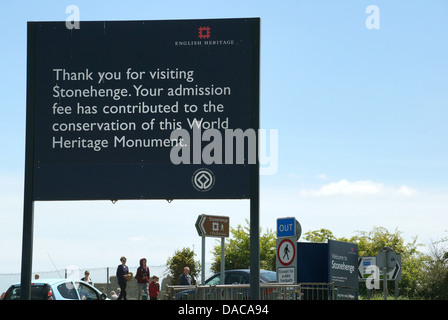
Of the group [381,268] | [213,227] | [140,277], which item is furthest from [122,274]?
[381,268]

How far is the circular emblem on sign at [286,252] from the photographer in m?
17.2

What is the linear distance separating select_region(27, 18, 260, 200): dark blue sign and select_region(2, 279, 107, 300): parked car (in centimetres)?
639

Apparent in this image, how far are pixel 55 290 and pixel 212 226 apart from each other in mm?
4278

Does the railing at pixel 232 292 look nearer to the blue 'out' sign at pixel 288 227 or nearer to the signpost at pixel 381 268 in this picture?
the blue 'out' sign at pixel 288 227

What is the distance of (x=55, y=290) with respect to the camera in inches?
717

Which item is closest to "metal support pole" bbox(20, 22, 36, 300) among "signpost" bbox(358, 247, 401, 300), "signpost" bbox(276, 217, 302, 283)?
"signpost" bbox(276, 217, 302, 283)

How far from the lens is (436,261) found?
129 ft

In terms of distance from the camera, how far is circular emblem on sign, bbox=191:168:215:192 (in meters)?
12.0

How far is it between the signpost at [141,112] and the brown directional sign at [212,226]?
674 centimetres


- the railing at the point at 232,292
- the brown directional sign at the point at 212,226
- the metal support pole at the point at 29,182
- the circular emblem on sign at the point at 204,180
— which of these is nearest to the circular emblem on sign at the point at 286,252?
the brown directional sign at the point at 212,226

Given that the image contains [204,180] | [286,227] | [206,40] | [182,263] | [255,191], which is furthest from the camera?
[182,263]

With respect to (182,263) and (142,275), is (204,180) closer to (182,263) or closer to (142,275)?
(142,275)
